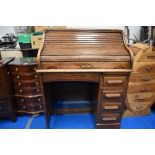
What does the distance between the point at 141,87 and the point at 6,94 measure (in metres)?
1.89

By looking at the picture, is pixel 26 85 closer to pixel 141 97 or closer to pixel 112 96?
pixel 112 96

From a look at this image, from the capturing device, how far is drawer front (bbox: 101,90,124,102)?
1.83 metres

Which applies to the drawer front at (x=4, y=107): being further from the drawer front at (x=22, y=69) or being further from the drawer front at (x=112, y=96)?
the drawer front at (x=112, y=96)

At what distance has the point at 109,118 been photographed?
2020mm

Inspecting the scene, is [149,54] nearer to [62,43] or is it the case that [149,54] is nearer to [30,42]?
[62,43]

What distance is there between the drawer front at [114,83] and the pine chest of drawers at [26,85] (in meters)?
0.89

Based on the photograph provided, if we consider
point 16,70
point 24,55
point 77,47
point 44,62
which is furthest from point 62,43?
point 24,55

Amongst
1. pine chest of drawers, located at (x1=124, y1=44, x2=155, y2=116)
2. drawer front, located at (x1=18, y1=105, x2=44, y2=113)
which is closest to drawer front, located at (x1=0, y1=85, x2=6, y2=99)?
drawer front, located at (x1=18, y1=105, x2=44, y2=113)

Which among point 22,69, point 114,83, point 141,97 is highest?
point 22,69

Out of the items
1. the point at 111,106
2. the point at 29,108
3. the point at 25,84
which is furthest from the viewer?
the point at 29,108

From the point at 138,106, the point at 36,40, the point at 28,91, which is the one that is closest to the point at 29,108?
the point at 28,91

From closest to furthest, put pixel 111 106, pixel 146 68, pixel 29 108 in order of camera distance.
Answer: pixel 111 106 → pixel 146 68 → pixel 29 108

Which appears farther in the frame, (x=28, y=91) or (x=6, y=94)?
(x=28, y=91)

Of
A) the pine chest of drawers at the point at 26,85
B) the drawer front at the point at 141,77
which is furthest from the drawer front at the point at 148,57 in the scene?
the pine chest of drawers at the point at 26,85
